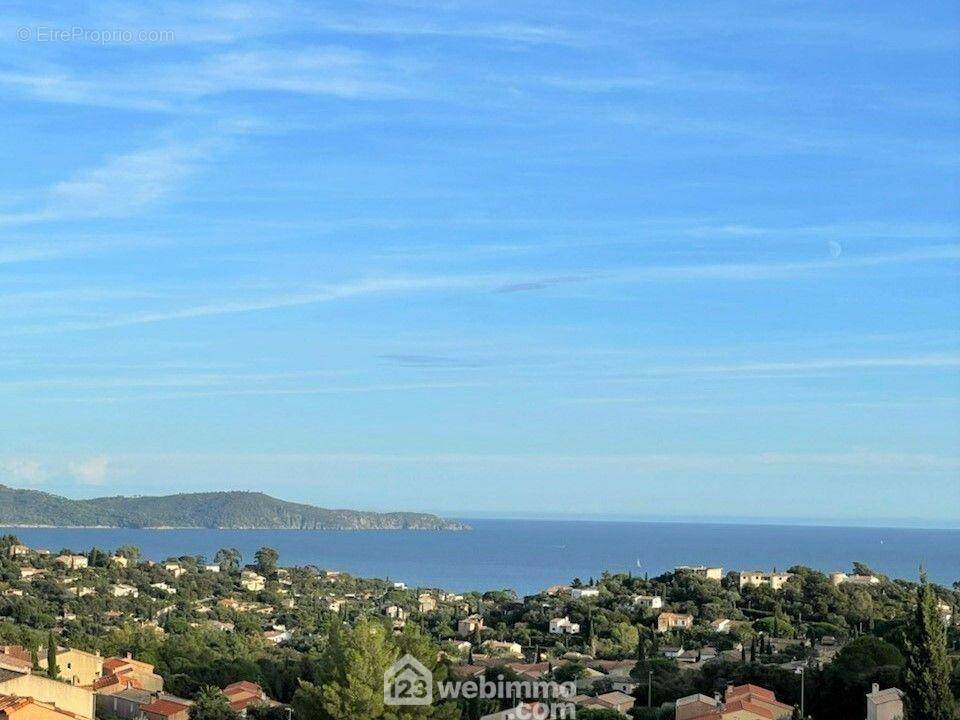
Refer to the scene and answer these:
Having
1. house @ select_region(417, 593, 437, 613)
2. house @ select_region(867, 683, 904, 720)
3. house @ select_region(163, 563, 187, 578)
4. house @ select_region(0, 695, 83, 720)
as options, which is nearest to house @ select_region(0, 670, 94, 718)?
house @ select_region(0, 695, 83, 720)

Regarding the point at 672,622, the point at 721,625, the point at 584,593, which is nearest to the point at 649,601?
the point at 584,593

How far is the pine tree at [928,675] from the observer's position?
686 inches

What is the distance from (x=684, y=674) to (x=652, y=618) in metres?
16.7

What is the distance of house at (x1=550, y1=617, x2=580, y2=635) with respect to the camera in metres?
44.4

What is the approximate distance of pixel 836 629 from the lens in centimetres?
3978

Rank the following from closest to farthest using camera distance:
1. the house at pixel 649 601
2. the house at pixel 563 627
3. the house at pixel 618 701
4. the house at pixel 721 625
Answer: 1. the house at pixel 618 701
2. the house at pixel 721 625
3. the house at pixel 563 627
4. the house at pixel 649 601

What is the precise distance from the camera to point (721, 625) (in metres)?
42.7

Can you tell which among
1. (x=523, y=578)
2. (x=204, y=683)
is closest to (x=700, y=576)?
(x=204, y=683)

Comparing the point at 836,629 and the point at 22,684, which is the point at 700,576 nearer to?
the point at 836,629

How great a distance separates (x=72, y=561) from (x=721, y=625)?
121 feet

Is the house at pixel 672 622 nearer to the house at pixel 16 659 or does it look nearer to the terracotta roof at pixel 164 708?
the house at pixel 16 659

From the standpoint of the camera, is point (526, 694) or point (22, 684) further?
point (526, 694)

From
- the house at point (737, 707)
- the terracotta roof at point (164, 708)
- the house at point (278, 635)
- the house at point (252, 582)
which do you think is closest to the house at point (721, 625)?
the house at point (278, 635)

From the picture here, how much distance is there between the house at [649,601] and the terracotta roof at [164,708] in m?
25.4
